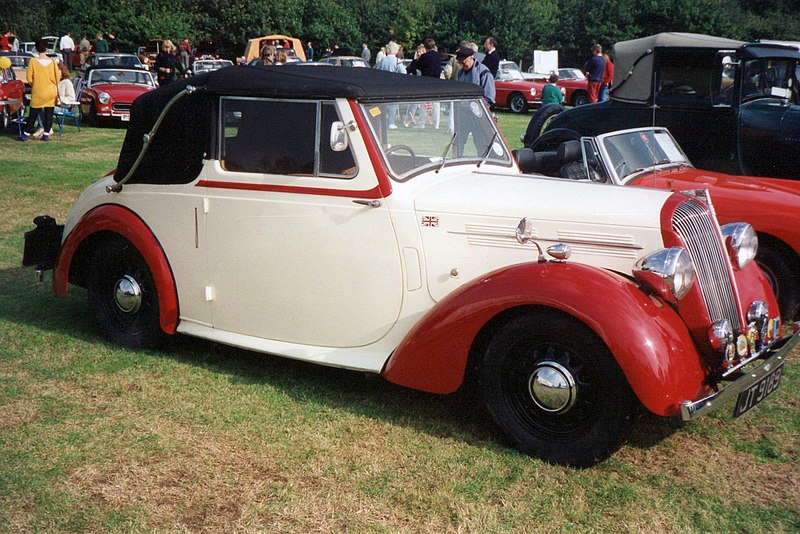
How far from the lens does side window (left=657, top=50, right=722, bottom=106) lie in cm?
888

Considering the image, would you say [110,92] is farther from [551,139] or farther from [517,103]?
[517,103]

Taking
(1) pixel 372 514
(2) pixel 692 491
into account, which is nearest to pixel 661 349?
(2) pixel 692 491

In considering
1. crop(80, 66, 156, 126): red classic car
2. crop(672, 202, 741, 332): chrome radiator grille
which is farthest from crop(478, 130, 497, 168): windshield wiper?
crop(80, 66, 156, 126): red classic car

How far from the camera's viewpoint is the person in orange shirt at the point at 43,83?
14.5 meters

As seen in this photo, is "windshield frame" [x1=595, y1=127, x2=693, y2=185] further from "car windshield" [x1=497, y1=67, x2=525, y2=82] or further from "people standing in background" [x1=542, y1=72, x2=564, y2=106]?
"car windshield" [x1=497, y1=67, x2=525, y2=82]

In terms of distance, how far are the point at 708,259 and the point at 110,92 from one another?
1663cm

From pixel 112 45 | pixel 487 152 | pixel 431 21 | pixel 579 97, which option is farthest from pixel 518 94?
pixel 431 21

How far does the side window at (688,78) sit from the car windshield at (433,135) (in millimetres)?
4785

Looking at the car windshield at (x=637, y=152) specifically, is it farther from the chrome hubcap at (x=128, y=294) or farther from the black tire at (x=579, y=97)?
the black tire at (x=579, y=97)

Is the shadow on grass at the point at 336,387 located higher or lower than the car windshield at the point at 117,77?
lower

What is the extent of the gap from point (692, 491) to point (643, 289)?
921mm

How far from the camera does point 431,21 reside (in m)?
50.8

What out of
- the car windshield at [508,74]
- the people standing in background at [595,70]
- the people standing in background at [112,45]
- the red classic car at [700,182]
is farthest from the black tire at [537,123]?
the people standing in background at [112,45]

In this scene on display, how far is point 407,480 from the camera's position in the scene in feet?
11.9
